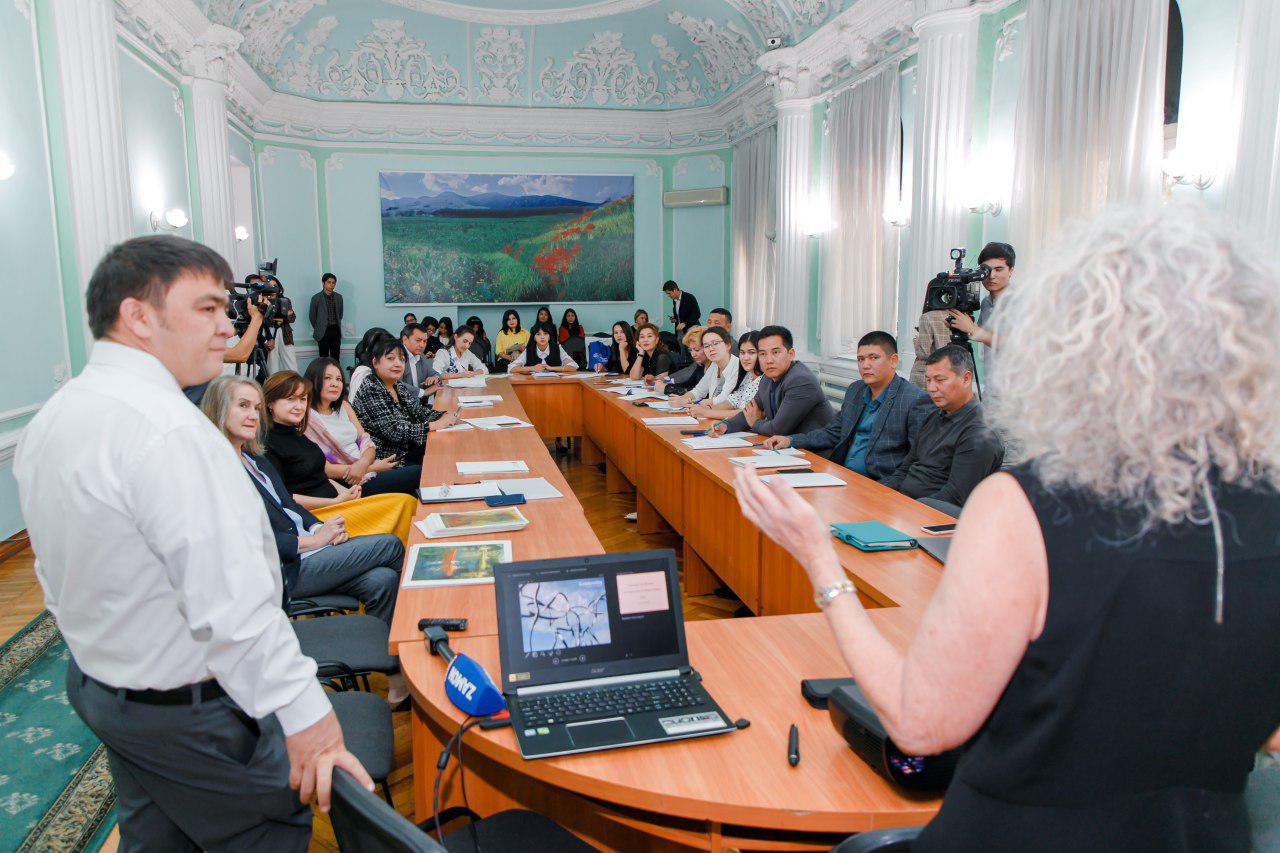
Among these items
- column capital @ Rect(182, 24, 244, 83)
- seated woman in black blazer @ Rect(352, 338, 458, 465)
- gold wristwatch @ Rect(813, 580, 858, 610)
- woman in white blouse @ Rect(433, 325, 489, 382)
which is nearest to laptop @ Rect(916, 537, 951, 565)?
gold wristwatch @ Rect(813, 580, 858, 610)

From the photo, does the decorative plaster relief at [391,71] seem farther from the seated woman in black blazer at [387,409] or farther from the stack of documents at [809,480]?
the stack of documents at [809,480]

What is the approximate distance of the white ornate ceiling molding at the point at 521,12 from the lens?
912 cm

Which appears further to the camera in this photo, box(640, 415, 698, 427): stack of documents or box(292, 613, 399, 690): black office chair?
box(640, 415, 698, 427): stack of documents

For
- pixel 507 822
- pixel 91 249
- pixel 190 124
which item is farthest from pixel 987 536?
pixel 190 124

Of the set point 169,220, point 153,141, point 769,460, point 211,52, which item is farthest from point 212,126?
point 769,460

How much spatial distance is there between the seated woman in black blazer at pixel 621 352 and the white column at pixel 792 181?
1.53 meters

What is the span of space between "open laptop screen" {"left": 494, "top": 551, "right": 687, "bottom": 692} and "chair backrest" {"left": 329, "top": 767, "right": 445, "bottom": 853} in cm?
42

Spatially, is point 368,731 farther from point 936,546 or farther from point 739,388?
point 739,388

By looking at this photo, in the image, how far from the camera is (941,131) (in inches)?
202

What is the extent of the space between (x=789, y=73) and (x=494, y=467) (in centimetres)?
558

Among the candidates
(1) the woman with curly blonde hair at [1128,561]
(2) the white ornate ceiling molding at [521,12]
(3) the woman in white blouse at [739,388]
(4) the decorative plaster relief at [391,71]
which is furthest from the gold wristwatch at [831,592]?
(4) the decorative plaster relief at [391,71]

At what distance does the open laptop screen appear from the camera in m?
1.47

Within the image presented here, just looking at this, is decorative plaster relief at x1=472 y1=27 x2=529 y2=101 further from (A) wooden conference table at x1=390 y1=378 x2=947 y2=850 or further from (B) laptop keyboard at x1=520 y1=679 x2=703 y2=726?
(B) laptop keyboard at x1=520 y1=679 x2=703 y2=726

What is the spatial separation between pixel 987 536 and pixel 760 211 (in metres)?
8.97
